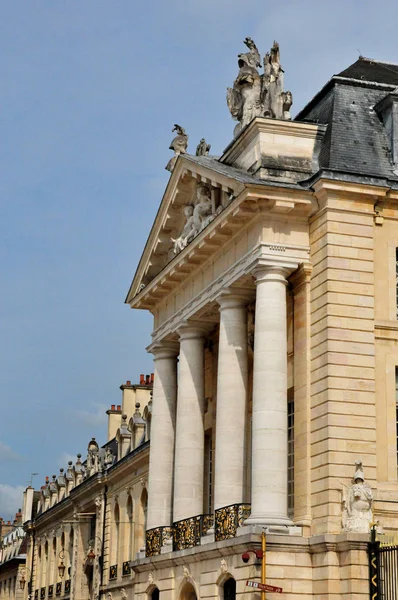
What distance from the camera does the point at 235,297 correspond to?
95.8 feet

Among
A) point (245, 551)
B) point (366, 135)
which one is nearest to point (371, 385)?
point (245, 551)

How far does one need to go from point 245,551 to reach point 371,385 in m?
4.44

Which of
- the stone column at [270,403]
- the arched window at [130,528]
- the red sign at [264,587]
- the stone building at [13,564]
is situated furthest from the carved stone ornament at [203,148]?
the stone building at [13,564]

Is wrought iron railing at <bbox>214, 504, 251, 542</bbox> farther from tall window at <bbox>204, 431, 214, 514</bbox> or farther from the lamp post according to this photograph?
tall window at <bbox>204, 431, 214, 514</bbox>

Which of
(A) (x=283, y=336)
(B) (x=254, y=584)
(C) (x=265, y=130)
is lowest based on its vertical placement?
(B) (x=254, y=584)

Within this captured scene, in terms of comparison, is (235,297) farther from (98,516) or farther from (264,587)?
(98,516)

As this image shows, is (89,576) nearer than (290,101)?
No

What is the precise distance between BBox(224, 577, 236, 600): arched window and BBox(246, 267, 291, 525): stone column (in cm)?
199

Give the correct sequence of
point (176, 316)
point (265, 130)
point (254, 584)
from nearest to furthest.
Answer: point (254, 584), point (265, 130), point (176, 316)

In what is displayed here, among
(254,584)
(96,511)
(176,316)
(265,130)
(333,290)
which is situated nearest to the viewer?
(254,584)

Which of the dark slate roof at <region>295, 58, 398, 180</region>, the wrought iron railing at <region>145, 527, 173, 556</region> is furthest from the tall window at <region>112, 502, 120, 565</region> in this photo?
the dark slate roof at <region>295, 58, 398, 180</region>

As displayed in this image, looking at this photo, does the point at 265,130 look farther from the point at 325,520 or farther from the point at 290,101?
the point at 325,520

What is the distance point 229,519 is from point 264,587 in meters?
3.13

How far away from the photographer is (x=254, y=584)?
24641mm
